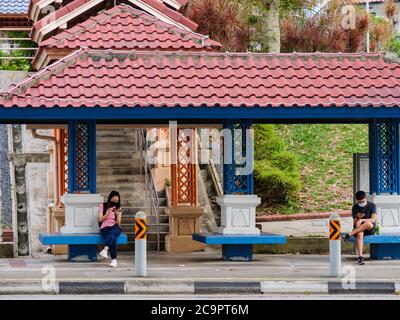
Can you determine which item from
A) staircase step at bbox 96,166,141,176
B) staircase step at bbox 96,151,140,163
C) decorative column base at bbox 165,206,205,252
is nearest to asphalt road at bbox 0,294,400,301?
decorative column base at bbox 165,206,205,252

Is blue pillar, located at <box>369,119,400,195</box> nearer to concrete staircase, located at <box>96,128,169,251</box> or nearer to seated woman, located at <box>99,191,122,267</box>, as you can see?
seated woman, located at <box>99,191,122,267</box>

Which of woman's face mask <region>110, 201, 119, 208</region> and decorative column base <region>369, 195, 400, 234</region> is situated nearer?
woman's face mask <region>110, 201, 119, 208</region>

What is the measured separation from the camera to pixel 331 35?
133ft

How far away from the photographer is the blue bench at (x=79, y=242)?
2150 centimetres

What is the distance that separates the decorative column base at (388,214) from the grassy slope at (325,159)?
27.9 ft

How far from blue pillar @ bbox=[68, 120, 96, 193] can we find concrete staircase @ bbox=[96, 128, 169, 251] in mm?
4067

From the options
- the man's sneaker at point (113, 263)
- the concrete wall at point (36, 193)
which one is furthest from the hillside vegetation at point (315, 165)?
the man's sneaker at point (113, 263)

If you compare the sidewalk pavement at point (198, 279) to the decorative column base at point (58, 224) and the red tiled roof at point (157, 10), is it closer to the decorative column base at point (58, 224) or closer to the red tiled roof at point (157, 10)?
the decorative column base at point (58, 224)

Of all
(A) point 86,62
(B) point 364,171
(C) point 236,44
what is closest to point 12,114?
(A) point 86,62

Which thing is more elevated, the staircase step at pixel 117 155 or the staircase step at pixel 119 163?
the staircase step at pixel 117 155

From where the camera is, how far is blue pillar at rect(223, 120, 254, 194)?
22.1 metres

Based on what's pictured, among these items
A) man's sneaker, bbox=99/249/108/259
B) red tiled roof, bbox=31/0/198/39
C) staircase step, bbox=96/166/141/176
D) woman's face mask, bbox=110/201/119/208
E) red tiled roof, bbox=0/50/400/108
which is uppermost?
red tiled roof, bbox=31/0/198/39

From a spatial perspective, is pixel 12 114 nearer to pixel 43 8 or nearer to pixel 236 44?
pixel 43 8

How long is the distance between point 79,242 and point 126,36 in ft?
23.1
